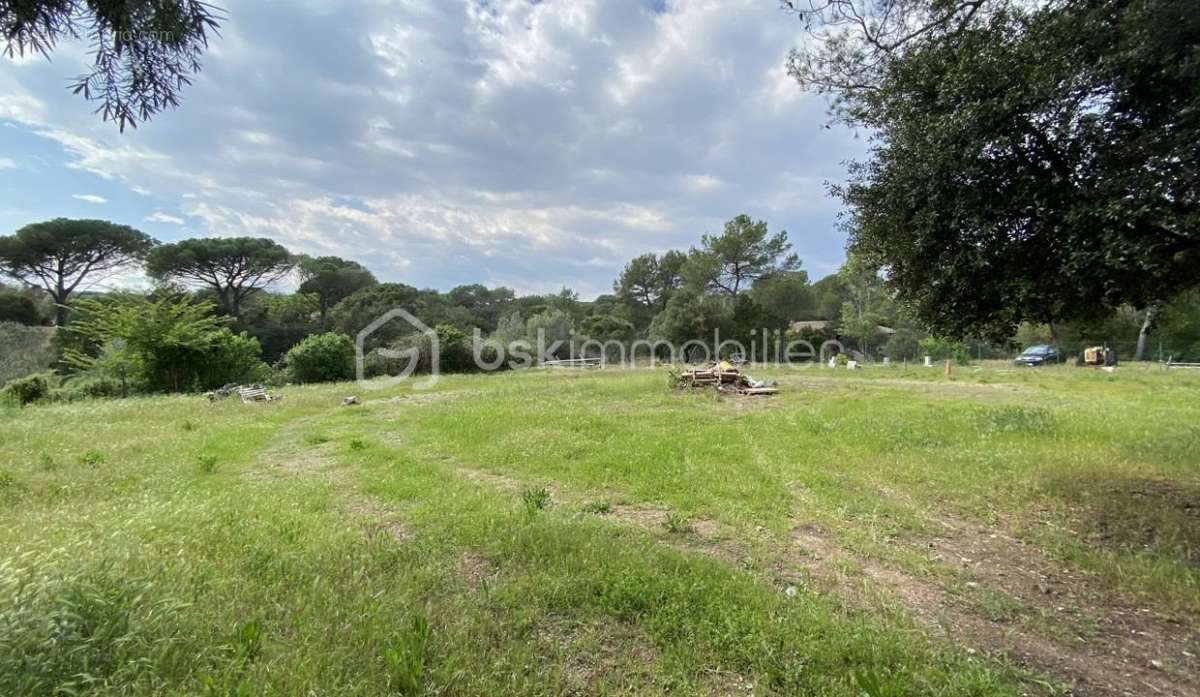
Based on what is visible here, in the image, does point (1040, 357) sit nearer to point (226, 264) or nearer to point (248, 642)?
point (248, 642)

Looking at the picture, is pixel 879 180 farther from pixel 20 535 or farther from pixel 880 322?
pixel 880 322

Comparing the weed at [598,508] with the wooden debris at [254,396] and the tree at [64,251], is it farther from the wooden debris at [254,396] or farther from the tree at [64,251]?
the tree at [64,251]

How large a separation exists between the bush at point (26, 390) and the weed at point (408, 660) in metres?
21.4

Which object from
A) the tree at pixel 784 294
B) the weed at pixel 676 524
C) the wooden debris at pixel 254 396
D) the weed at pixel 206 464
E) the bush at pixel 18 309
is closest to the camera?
the weed at pixel 676 524

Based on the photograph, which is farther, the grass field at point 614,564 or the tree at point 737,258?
the tree at point 737,258

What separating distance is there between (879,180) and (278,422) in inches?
481

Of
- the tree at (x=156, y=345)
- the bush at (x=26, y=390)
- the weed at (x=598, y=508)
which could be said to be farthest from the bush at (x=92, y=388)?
the weed at (x=598, y=508)

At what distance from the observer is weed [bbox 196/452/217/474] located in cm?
648

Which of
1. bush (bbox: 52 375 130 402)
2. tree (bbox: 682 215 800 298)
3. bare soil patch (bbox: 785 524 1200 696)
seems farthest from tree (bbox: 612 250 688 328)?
bare soil patch (bbox: 785 524 1200 696)

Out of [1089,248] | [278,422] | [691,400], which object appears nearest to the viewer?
[1089,248]

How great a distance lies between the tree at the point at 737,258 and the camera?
→ 130ft

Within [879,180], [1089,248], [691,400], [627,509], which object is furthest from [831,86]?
[691,400]

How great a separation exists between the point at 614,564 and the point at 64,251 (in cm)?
4677

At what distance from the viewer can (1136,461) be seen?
20.3 ft
